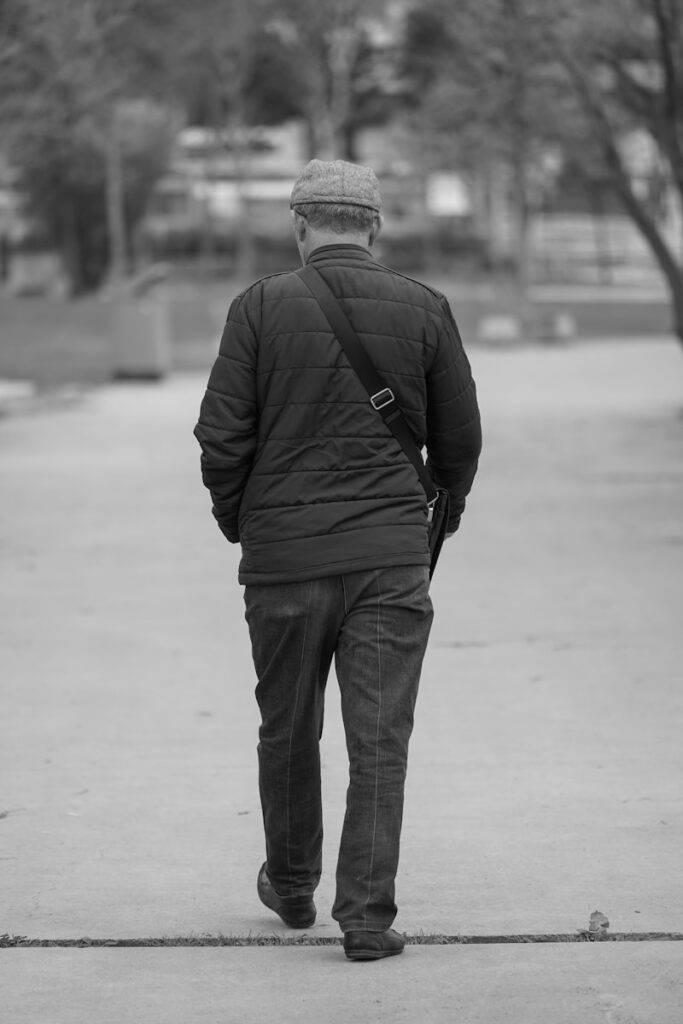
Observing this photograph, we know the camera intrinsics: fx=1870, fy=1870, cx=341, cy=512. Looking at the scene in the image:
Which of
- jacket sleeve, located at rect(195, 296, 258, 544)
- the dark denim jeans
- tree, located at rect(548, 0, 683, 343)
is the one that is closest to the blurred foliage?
A: tree, located at rect(548, 0, 683, 343)

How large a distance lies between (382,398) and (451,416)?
229mm

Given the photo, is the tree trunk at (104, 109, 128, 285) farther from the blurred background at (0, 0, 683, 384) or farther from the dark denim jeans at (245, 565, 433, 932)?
the dark denim jeans at (245, 565, 433, 932)

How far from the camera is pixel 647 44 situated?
20.8 m

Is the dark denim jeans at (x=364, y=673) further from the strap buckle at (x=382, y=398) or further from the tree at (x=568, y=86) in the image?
the tree at (x=568, y=86)

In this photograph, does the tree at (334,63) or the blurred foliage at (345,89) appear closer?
the blurred foliage at (345,89)

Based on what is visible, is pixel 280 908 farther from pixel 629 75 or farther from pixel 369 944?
pixel 629 75

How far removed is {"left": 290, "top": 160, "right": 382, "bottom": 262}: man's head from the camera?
426 centimetres

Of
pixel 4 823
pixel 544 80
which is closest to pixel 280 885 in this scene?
pixel 4 823

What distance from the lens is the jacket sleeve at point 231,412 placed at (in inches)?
165

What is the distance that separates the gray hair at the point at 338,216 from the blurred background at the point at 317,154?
12.9 metres

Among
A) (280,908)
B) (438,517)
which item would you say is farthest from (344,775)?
(438,517)

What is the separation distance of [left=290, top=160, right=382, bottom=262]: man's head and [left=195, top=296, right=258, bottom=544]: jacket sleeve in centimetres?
25

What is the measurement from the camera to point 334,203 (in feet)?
14.0

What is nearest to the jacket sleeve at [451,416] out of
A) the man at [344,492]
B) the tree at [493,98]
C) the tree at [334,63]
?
the man at [344,492]
